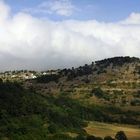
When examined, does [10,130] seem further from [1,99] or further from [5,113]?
[1,99]

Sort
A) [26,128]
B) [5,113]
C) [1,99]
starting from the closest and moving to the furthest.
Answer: [26,128] < [5,113] < [1,99]

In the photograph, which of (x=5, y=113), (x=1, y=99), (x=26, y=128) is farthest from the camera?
(x=1, y=99)

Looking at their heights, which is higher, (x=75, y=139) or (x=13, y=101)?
(x=13, y=101)

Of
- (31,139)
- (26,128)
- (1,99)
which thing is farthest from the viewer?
(1,99)

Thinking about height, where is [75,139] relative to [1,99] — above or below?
below

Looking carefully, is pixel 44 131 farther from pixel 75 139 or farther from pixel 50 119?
pixel 50 119

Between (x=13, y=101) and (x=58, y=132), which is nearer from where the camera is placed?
(x=58, y=132)

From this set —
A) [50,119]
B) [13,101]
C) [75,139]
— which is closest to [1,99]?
[13,101]

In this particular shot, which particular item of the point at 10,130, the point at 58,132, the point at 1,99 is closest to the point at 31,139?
the point at 10,130

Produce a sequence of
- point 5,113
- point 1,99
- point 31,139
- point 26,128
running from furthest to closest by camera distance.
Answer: point 1,99 < point 5,113 < point 26,128 < point 31,139

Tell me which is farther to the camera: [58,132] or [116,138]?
[116,138]

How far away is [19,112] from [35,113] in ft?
31.5

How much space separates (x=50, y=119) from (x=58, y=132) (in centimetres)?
1879

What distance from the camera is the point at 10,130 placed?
164 m
